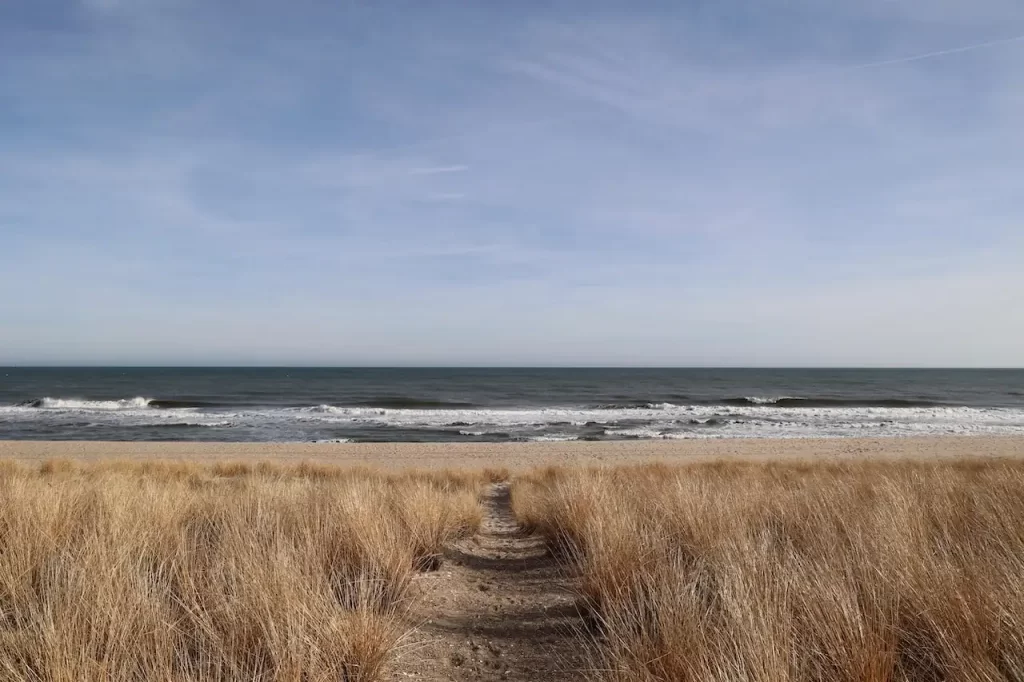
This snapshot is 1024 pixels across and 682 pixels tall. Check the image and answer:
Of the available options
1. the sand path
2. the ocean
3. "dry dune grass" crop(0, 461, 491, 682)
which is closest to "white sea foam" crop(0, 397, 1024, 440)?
the ocean

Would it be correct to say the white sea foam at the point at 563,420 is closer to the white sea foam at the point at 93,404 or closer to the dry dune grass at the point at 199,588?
the white sea foam at the point at 93,404

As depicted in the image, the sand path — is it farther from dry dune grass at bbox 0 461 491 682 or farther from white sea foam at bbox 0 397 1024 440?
white sea foam at bbox 0 397 1024 440

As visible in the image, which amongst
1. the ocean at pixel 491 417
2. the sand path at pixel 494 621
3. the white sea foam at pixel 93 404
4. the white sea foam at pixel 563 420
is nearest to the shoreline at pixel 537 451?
the ocean at pixel 491 417

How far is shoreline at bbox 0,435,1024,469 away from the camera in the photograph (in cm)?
2077

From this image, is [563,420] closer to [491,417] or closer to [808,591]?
[491,417]

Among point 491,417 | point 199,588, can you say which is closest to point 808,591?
point 199,588

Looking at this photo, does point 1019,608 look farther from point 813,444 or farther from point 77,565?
point 813,444

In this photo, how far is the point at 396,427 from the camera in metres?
34.5

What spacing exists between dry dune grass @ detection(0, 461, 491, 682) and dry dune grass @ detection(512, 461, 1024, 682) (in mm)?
1437

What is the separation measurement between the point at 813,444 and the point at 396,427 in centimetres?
2095

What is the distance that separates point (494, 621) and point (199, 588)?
197 centimetres

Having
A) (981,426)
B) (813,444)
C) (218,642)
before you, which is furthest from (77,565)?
(981,426)

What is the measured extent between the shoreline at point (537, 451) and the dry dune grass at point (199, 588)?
1363 centimetres

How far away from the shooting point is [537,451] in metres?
23.5
